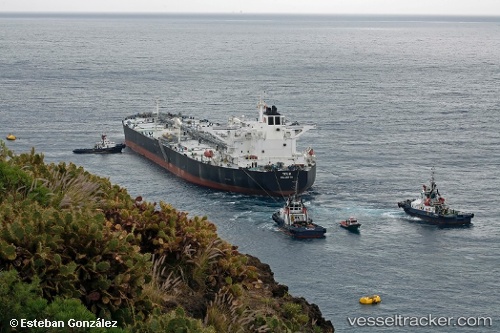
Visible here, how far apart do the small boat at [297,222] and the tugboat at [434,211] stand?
373 inches

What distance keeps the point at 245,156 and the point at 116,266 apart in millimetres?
80306

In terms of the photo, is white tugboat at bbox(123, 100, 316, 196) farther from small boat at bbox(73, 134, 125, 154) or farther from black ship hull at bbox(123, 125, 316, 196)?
small boat at bbox(73, 134, 125, 154)

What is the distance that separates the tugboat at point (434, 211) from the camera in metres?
74.3

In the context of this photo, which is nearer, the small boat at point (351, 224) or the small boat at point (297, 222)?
the small boat at point (297, 222)

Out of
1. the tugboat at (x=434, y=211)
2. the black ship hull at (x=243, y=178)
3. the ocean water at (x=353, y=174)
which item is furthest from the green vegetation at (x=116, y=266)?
the black ship hull at (x=243, y=178)

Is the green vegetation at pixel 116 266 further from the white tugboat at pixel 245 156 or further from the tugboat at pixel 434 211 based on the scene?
the white tugboat at pixel 245 156

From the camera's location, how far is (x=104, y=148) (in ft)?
362

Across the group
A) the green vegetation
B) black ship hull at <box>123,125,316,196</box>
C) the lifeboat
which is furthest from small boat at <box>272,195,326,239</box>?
the green vegetation

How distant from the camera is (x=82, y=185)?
1889cm

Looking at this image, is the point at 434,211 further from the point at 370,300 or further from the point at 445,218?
the point at 370,300

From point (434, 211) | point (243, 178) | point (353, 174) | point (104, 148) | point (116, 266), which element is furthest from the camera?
point (104, 148)

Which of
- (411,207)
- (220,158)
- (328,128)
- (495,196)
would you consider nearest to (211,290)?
(411,207)

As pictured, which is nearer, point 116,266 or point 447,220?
point 116,266

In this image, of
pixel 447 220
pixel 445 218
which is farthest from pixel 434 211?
pixel 447 220
